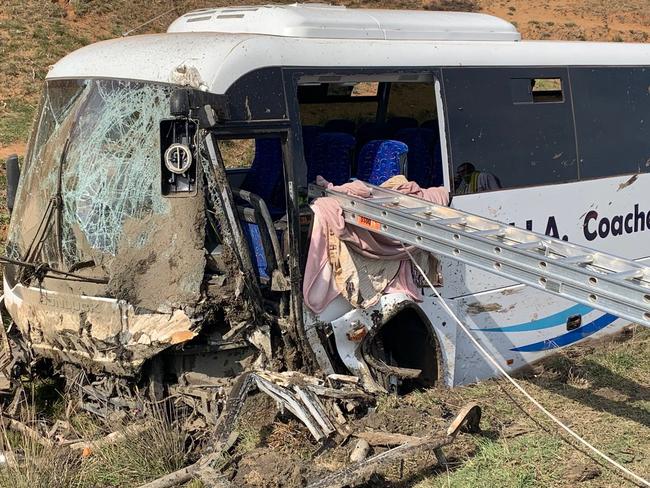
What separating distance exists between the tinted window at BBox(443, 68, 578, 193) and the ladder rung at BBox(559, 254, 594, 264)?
197 cm

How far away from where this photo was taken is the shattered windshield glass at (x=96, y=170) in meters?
5.34

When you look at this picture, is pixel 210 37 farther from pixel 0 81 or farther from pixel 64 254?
pixel 0 81

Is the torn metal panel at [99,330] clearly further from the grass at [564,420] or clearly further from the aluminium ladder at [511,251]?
the grass at [564,420]

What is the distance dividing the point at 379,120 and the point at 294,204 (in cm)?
308

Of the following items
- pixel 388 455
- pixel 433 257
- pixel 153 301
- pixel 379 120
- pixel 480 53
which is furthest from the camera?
pixel 379 120

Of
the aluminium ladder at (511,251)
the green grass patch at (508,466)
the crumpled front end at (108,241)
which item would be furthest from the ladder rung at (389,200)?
the green grass patch at (508,466)

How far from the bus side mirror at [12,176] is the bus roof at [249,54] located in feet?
2.44

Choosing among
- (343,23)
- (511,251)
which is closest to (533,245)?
(511,251)

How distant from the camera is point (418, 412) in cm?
555

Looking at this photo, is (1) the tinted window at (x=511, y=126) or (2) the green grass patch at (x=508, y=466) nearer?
(2) the green grass patch at (x=508, y=466)

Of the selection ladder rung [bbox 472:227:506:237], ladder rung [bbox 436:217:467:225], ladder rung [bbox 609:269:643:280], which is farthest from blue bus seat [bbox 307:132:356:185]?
ladder rung [bbox 609:269:643:280]

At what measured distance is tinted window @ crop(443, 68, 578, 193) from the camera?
6.53 m

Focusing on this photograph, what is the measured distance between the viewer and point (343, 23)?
6086 millimetres

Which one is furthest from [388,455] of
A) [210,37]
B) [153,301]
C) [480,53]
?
[480,53]
